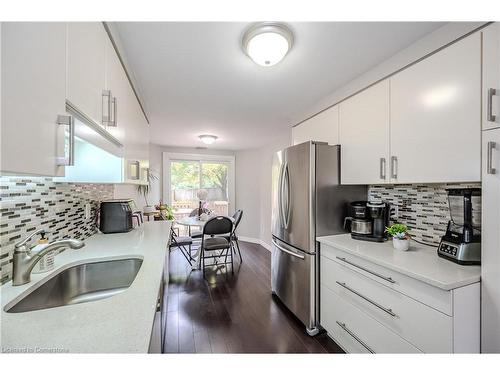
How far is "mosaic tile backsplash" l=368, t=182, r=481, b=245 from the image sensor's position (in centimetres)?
149

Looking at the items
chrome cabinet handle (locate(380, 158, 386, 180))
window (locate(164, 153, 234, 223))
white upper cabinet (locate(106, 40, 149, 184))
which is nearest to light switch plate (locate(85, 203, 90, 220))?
white upper cabinet (locate(106, 40, 149, 184))

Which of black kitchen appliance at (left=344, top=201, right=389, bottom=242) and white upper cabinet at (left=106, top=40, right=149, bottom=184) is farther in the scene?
black kitchen appliance at (left=344, top=201, right=389, bottom=242)

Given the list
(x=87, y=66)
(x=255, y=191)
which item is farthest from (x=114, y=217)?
(x=255, y=191)

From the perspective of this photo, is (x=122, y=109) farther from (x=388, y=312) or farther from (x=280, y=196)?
(x=388, y=312)

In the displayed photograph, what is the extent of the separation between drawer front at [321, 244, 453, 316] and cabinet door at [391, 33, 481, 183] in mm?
598

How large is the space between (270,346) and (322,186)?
138cm

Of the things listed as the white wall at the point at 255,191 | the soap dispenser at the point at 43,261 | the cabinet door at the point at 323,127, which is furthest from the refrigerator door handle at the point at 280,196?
the white wall at the point at 255,191

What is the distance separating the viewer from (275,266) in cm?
238

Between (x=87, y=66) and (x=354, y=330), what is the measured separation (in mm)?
2146

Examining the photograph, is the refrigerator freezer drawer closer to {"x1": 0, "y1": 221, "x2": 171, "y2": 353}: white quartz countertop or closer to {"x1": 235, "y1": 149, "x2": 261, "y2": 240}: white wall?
{"x1": 0, "y1": 221, "x2": 171, "y2": 353}: white quartz countertop

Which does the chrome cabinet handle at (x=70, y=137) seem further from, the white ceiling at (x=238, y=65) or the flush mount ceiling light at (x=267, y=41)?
the flush mount ceiling light at (x=267, y=41)
